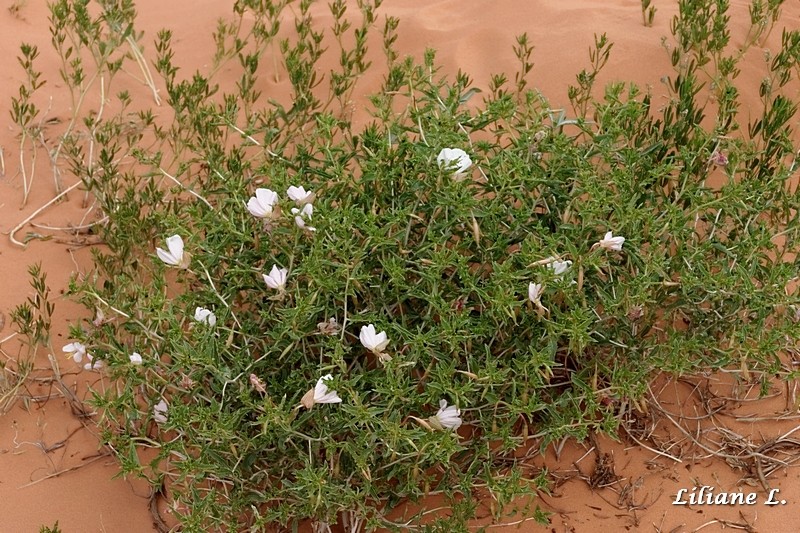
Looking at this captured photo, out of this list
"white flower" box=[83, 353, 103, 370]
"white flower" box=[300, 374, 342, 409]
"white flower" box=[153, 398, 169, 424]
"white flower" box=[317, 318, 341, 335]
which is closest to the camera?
"white flower" box=[300, 374, 342, 409]

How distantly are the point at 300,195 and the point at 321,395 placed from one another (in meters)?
0.58

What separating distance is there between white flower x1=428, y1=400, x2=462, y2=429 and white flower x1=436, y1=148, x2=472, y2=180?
0.64m

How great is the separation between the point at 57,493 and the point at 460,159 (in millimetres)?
1717

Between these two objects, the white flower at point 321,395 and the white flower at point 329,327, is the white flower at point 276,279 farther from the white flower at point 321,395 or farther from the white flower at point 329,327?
the white flower at point 321,395

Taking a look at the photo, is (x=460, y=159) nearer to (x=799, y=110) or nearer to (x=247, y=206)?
(x=247, y=206)

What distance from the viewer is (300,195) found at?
2.53 metres

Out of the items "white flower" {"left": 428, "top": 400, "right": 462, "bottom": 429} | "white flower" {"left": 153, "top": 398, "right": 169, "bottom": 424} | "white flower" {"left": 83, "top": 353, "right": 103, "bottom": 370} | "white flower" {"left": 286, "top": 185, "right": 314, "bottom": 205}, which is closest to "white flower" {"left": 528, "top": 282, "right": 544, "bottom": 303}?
"white flower" {"left": 428, "top": 400, "right": 462, "bottom": 429}

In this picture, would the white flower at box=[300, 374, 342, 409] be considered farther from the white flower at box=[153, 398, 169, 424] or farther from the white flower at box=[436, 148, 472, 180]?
the white flower at box=[436, 148, 472, 180]

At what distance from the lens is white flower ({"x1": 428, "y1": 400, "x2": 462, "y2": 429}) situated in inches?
92.5

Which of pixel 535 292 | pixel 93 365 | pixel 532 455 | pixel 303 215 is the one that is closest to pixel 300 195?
pixel 303 215

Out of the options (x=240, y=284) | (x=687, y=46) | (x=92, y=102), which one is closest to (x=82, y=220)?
(x=92, y=102)

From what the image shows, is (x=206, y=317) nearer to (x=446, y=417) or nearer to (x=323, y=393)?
(x=323, y=393)

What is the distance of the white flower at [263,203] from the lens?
251 cm

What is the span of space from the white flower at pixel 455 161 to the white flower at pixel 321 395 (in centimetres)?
67
